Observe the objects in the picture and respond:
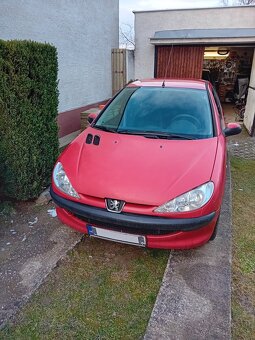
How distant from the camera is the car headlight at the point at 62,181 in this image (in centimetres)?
242

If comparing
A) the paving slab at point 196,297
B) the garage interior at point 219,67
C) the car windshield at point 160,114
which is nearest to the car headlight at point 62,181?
the car windshield at point 160,114

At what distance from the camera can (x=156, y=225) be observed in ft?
7.00

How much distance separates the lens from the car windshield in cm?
303

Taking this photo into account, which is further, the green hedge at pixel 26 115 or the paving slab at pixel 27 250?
the green hedge at pixel 26 115

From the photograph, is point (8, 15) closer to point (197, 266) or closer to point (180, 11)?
point (197, 266)

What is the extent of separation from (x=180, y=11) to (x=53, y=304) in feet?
31.8

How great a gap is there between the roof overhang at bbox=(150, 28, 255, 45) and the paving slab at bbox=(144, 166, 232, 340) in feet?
24.1

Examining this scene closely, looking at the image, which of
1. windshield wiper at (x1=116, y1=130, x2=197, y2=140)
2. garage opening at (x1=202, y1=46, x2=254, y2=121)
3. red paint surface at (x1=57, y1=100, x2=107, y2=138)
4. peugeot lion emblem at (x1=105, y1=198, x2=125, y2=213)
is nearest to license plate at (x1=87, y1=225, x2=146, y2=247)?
peugeot lion emblem at (x1=105, y1=198, x2=125, y2=213)

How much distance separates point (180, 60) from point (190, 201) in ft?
26.7

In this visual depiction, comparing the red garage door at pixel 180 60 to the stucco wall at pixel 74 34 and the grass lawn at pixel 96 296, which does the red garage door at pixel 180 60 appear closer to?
the stucco wall at pixel 74 34

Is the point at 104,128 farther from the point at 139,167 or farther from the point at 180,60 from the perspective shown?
the point at 180,60

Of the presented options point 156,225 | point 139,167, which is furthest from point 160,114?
point 156,225

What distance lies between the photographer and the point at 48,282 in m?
2.38

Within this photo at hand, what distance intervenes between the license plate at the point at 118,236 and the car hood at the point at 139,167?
1.02 feet
